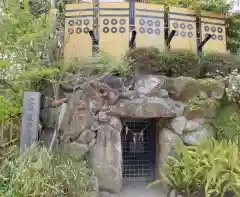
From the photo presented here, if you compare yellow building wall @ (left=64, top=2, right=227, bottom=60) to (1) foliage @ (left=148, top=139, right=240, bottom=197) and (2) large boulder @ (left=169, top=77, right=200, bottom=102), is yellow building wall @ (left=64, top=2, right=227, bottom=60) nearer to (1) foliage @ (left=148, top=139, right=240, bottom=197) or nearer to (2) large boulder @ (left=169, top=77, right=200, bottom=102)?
(2) large boulder @ (left=169, top=77, right=200, bottom=102)

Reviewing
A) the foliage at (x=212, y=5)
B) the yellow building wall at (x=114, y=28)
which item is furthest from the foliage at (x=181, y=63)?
the foliage at (x=212, y=5)

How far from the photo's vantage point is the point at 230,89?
6.15 meters

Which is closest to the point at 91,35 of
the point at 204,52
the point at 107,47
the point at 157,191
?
the point at 107,47

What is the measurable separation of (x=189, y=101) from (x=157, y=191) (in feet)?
7.57

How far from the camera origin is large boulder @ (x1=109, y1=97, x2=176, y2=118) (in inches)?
234

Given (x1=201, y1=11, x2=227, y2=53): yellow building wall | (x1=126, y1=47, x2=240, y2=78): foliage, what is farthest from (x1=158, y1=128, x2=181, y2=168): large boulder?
(x1=201, y1=11, x2=227, y2=53): yellow building wall

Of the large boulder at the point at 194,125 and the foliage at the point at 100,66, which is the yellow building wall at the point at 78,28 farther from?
the large boulder at the point at 194,125

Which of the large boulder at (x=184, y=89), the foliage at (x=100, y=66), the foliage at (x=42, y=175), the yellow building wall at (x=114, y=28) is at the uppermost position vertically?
the yellow building wall at (x=114, y=28)

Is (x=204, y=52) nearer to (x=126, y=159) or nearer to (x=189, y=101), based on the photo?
(x=189, y=101)

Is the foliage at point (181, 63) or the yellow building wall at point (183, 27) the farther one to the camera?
the yellow building wall at point (183, 27)

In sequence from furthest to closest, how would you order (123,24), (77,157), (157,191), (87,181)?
(123,24), (157,191), (77,157), (87,181)

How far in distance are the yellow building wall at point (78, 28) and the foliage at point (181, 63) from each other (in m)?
1.25

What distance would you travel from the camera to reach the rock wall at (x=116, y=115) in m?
5.91

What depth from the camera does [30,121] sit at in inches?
211
